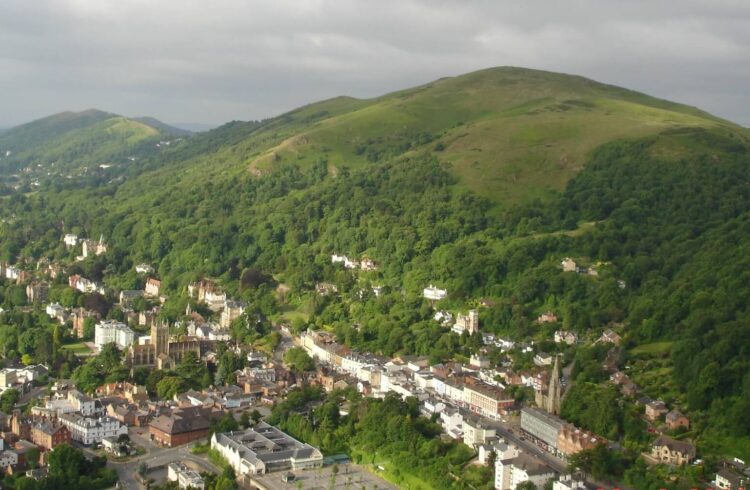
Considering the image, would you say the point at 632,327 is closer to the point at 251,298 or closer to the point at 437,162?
the point at 251,298

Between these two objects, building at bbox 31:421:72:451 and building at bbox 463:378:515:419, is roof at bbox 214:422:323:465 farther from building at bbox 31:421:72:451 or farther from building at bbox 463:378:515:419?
building at bbox 463:378:515:419

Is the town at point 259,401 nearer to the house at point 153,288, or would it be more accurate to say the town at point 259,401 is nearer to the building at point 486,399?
the building at point 486,399

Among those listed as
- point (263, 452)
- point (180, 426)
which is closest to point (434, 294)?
point (180, 426)

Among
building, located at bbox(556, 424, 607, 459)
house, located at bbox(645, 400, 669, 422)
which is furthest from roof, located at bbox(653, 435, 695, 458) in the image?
house, located at bbox(645, 400, 669, 422)

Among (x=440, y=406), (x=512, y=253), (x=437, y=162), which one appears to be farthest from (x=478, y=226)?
(x=440, y=406)

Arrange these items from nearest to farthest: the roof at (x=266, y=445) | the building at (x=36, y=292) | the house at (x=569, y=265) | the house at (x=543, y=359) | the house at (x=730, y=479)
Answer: the house at (x=730, y=479)
the roof at (x=266, y=445)
the house at (x=543, y=359)
the house at (x=569, y=265)
the building at (x=36, y=292)

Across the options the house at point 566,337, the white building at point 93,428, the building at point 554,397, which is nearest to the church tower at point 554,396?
the building at point 554,397
